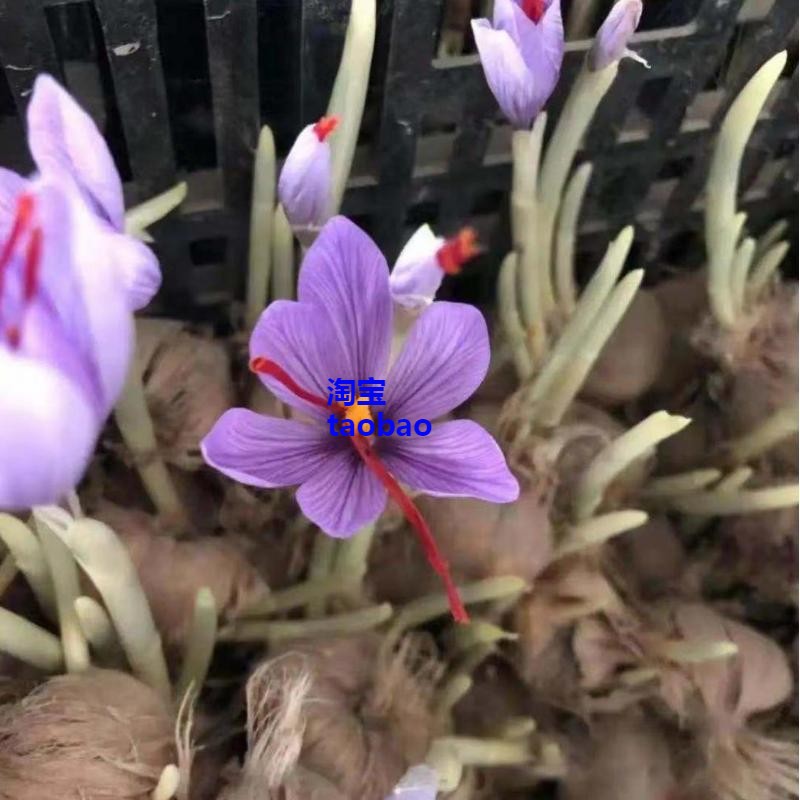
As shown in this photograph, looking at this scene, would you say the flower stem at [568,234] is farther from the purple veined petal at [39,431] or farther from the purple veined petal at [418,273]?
the purple veined petal at [39,431]

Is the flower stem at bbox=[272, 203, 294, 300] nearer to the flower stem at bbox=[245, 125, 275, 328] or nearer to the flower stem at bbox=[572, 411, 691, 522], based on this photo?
the flower stem at bbox=[245, 125, 275, 328]

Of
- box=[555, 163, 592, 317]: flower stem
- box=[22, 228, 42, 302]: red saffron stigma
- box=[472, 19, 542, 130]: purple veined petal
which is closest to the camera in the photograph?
box=[22, 228, 42, 302]: red saffron stigma

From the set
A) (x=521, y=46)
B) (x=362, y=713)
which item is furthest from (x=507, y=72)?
(x=362, y=713)

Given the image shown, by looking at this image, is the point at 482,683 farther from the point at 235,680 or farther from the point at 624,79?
the point at 624,79

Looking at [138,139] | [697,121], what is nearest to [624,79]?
[697,121]

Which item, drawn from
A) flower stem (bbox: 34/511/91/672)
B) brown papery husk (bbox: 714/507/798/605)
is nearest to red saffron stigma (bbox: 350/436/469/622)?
flower stem (bbox: 34/511/91/672)

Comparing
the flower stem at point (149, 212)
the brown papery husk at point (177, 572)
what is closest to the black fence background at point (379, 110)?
the flower stem at point (149, 212)

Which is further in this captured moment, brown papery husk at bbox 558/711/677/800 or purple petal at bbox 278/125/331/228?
brown papery husk at bbox 558/711/677/800
